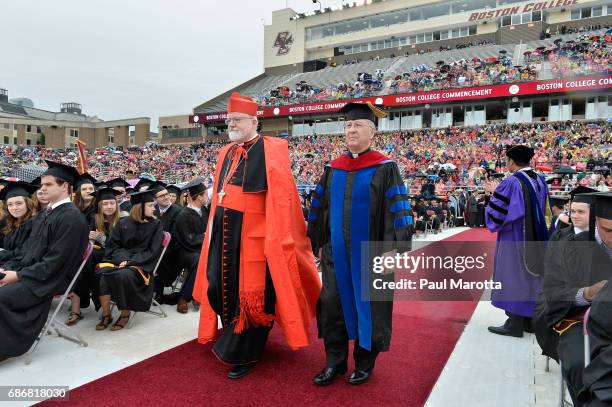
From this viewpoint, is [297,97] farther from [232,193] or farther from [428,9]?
[232,193]

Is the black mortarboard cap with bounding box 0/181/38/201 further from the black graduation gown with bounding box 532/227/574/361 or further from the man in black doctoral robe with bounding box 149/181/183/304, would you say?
the black graduation gown with bounding box 532/227/574/361

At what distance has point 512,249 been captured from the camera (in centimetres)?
420

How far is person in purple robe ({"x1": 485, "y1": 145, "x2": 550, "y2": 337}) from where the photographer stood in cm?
408

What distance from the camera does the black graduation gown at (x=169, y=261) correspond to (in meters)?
5.21

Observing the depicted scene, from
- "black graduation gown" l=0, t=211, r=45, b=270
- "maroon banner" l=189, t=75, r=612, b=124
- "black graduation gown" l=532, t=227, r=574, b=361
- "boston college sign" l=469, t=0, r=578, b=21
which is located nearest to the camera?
"black graduation gown" l=532, t=227, r=574, b=361

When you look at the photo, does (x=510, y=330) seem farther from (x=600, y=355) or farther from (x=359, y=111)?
(x=359, y=111)

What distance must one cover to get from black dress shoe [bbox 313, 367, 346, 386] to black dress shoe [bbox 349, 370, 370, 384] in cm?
12

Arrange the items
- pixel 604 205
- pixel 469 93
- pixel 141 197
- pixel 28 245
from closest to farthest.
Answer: pixel 604 205, pixel 28 245, pixel 141 197, pixel 469 93

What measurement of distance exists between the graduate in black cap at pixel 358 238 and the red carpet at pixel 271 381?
0.64 ft

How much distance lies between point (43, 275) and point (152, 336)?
3.63 ft

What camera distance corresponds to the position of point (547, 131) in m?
24.6

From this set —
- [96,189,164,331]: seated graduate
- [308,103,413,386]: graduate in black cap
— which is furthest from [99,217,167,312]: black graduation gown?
[308,103,413,386]: graduate in black cap

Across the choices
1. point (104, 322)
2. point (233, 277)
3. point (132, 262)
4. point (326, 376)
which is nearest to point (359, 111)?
point (233, 277)

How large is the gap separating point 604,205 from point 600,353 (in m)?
0.77
